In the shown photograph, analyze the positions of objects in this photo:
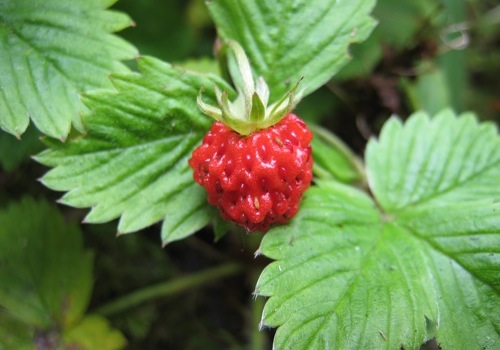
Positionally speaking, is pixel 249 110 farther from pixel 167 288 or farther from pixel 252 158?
pixel 167 288

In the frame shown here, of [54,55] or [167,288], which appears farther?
[167,288]

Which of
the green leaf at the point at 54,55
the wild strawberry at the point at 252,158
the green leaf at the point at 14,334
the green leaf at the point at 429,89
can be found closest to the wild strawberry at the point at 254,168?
the wild strawberry at the point at 252,158

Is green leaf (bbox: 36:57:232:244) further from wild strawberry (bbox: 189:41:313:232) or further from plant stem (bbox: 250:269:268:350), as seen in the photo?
plant stem (bbox: 250:269:268:350)

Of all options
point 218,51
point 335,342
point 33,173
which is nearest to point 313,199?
point 335,342

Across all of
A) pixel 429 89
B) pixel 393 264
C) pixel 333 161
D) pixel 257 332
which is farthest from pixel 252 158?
pixel 429 89

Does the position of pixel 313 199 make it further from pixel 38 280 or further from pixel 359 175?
pixel 38 280

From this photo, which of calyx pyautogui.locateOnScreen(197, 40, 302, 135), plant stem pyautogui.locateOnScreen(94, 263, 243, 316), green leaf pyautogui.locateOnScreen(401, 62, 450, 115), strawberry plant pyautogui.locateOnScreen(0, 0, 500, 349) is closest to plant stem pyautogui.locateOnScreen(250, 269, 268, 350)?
strawberry plant pyautogui.locateOnScreen(0, 0, 500, 349)

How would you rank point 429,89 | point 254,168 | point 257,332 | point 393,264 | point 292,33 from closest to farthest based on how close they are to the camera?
point 254,168 < point 393,264 < point 292,33 < point 257,332 < point 429,89
